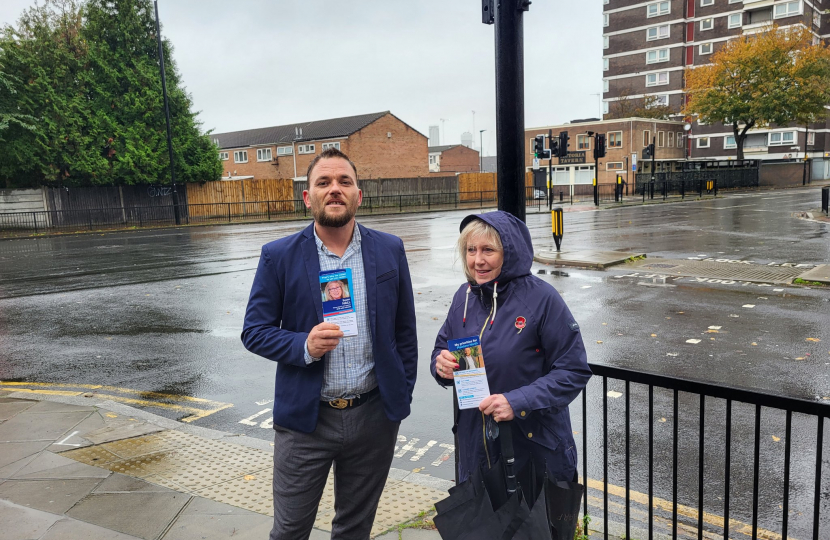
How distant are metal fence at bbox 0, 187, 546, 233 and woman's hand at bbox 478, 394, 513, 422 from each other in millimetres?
25852

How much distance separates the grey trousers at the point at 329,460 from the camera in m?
2.79

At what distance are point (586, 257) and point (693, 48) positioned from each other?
236 feet

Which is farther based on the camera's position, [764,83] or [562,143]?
[764,83]

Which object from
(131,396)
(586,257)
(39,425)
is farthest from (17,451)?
(586,257)

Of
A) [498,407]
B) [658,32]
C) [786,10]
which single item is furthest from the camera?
[658,32]

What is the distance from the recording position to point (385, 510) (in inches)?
153

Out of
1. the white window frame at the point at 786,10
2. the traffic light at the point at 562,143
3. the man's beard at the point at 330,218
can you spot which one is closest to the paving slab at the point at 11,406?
the man's beard at the point at 330,218

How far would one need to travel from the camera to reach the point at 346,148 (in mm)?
54719

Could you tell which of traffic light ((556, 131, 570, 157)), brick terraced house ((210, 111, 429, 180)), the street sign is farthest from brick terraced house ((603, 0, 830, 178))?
traffic light ((556, 131, 570, 157))

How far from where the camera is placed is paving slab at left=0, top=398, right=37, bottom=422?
5.92 m

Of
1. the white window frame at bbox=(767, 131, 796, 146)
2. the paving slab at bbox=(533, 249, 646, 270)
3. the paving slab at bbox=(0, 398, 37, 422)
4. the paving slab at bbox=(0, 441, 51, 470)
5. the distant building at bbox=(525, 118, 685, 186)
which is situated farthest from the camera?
the white window frame at bbox=(767, 131, 796, 146)

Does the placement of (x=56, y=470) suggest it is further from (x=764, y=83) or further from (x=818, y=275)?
(x=764, y=83)

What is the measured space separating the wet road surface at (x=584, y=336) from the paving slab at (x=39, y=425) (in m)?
0.81

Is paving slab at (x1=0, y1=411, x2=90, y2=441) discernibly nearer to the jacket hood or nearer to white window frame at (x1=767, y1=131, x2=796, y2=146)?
the jacket hood
